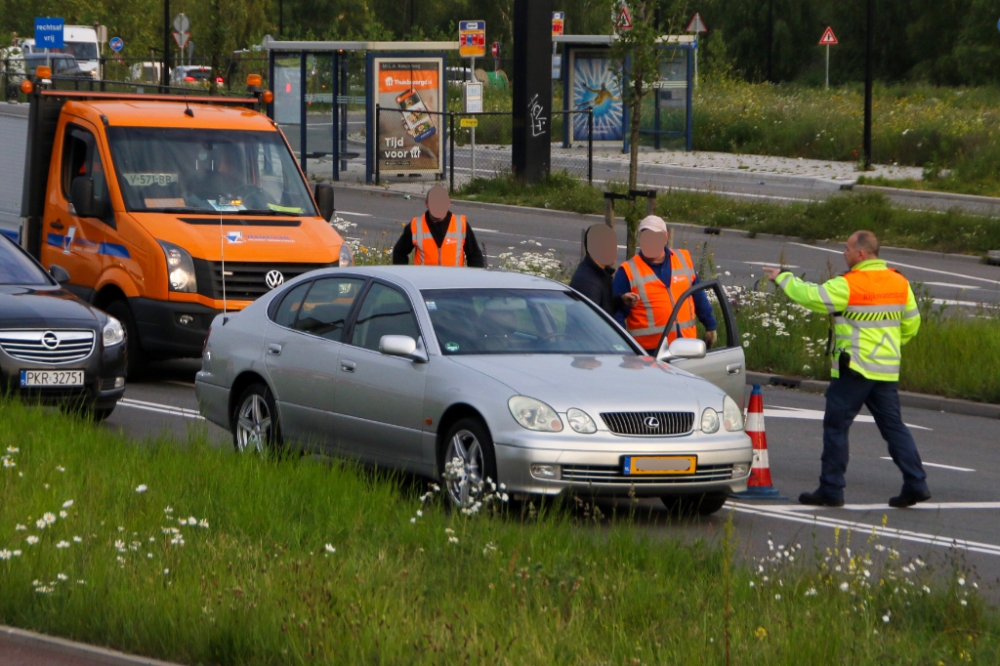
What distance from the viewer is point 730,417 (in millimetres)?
8734

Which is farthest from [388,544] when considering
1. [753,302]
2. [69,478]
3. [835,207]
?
[835,207]

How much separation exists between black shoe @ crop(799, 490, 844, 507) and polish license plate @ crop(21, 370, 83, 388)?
211 inches

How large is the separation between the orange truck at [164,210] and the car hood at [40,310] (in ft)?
4.51

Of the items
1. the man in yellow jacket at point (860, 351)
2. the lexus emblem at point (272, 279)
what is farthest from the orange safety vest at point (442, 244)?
the man in yellow jacket at point (860, 351)

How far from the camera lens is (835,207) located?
2786 cm

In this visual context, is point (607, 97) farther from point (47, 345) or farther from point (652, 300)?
point (652, 300)

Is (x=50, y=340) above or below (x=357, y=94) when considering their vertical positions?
below

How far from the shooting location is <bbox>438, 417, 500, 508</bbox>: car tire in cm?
818

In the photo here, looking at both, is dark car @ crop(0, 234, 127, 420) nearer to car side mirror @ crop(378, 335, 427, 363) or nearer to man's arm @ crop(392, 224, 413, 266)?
man's arm @ crop(392, 224, 413, 266)

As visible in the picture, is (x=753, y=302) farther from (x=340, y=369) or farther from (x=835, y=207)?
(x=835, y=207)

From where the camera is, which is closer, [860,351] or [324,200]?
[860,351]

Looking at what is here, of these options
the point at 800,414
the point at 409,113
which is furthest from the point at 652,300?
the point at 409,113

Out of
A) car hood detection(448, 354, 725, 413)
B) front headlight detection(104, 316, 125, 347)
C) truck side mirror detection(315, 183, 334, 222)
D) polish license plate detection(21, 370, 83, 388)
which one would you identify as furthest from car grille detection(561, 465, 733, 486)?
truck side mirror detection(315, 183, 334, 222)

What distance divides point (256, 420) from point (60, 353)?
2202 millimetres
